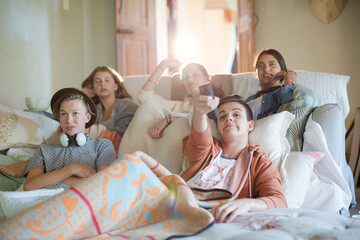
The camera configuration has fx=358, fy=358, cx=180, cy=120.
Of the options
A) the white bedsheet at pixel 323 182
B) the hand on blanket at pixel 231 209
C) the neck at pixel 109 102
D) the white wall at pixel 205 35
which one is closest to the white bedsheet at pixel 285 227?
the hand on blanket at pixel 231 209

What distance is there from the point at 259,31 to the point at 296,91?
2.79m

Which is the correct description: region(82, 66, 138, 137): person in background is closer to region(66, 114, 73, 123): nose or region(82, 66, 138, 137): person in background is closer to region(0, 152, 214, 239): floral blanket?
region(66, 114, 73, 123): nose

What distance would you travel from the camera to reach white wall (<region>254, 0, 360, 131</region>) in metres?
3.54

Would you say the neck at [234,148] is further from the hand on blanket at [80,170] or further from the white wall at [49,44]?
the white wall at [49,44]

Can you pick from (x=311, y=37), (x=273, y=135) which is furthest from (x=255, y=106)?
(x=311, y=37)

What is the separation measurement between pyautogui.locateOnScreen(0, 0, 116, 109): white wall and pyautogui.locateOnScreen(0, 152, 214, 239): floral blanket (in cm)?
245

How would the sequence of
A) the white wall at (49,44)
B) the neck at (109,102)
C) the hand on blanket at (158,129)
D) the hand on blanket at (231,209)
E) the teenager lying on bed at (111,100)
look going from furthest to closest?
the white wall at (49,44) → the neck at (109,102) → the teenager lying on bed at (111,100) → the hand on blanket at (158,129) → the hand on blanket at (231,209)

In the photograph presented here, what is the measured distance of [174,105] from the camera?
7.60 ft

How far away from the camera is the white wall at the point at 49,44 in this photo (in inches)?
123

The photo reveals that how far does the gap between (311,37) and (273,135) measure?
2.75 metres

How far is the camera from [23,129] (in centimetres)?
202

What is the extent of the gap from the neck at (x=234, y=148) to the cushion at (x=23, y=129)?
3.68 ft

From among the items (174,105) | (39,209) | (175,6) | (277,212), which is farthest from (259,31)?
(39,209)

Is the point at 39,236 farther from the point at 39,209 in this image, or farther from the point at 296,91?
the point at 296,91
